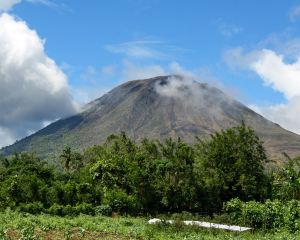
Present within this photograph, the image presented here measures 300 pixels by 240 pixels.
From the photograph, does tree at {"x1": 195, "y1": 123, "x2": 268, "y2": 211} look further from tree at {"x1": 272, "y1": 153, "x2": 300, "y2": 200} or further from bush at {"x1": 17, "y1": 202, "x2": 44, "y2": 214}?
bush at {"x1": 17, "y1": 202, "x2": 44, "y2": 214}

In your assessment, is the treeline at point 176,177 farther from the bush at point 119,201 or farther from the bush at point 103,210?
the bush at point 103,210

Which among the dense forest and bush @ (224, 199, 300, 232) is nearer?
bush @ (224, 199, 300, 232)

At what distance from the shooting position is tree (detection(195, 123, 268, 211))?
55.2 meters

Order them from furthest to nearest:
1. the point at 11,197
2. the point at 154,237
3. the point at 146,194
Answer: the point at 146,194
the point at 11,197
the point at 154,237

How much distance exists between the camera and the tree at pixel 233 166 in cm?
5522

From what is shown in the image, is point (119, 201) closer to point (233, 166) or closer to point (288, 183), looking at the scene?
point (233, 166)

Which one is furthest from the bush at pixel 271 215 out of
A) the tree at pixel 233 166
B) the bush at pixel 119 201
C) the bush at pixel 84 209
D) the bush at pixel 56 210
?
the bush at pixel 56 210

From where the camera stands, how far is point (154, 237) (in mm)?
23406

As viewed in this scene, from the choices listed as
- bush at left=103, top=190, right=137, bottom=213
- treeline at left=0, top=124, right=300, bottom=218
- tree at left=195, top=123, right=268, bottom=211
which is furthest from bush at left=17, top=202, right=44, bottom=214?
tree at left=195, top=123, right=268, bottom=211

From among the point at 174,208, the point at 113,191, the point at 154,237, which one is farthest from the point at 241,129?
the point at 154,237

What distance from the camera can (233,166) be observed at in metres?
56.1

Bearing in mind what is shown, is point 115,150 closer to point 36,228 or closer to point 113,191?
point 113,191

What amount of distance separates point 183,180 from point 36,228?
31111mm

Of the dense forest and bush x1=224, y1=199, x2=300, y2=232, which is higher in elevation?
the dense forest
